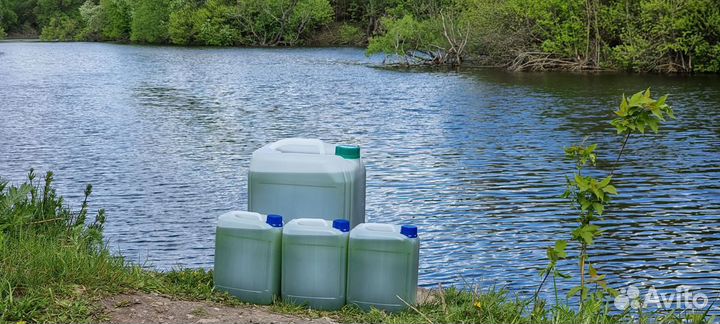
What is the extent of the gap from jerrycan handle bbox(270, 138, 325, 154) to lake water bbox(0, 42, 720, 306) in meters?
2.97

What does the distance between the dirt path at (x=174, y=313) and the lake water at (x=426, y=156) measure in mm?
3854

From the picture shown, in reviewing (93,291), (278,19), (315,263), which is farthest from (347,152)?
(278,19)

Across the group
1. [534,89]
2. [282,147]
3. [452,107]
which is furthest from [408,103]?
[282,147]

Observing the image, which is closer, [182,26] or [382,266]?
A: [382,266]

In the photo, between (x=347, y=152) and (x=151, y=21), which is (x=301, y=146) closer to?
(x=347, y=152)

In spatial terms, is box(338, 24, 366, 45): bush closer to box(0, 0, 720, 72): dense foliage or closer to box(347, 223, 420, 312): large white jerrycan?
box(0, 0, 720, 72): dense foliage

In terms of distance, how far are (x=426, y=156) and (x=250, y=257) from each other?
50.2ft

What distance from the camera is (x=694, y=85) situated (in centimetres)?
4084

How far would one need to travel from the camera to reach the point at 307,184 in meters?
8.02

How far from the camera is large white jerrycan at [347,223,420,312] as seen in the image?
709cm

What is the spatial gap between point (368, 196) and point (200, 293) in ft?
32.8

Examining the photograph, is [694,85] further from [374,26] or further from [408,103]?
[374,26]

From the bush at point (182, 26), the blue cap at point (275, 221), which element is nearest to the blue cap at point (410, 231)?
the blue cap at point (275, 221)

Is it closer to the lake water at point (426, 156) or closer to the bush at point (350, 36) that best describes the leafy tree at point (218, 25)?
the bush at point (350, 36)
